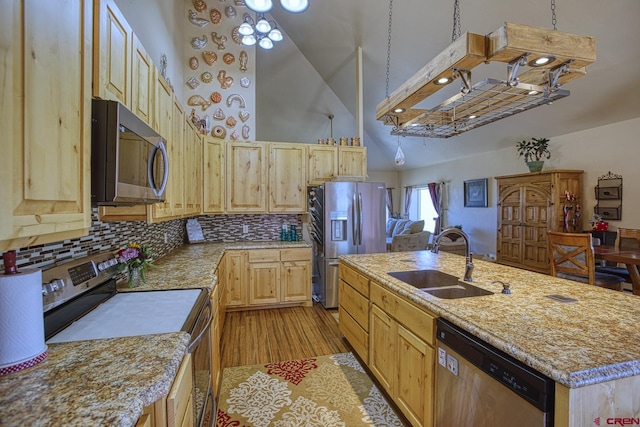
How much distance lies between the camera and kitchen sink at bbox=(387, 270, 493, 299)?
73.4 inches

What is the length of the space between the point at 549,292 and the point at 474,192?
18.7ft

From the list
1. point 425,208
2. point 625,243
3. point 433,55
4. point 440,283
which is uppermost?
point 433,55

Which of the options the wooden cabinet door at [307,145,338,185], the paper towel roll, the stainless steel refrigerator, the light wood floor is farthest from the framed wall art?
the paper towel roll

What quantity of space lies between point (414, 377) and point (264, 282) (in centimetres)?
252

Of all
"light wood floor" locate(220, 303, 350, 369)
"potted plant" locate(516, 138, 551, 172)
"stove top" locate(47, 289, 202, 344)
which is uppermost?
"potted plant" locate(516, 138, 551, 172)

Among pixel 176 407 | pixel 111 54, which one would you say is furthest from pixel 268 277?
pixel 111 54

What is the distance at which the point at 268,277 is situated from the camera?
3848 mm

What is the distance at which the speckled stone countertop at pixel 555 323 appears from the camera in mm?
937

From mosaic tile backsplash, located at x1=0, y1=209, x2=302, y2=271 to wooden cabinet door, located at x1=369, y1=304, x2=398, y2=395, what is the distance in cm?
181

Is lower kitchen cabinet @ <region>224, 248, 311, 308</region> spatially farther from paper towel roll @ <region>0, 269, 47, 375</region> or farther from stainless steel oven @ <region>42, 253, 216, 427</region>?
paper towel roll @ <region>0, 269, 47, 375</region>

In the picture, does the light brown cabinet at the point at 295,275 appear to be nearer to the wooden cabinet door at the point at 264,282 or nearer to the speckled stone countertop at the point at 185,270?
the wooden cabinet door at the point at 264,282

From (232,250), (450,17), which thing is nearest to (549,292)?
(232,250)

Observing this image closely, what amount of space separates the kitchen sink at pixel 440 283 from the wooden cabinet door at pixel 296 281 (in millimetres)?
1939

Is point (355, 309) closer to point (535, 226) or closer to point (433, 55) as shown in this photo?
point (433, 55)
